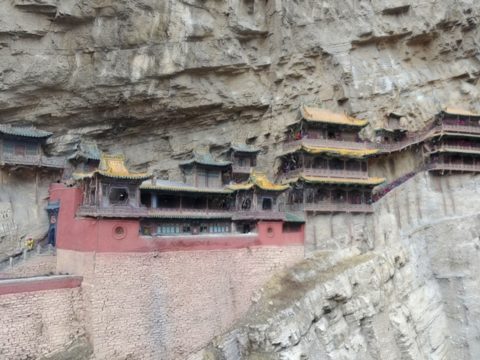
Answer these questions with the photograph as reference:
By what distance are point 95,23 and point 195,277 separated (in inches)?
755

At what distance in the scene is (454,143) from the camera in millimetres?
32844

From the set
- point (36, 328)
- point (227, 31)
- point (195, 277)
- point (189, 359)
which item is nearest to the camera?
point (36, 328)

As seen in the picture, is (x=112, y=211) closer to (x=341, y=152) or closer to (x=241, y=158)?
(x=241, y=158)

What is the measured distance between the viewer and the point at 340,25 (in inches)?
1268

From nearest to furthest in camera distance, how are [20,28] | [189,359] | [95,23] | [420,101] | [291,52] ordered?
1. [189,359]
2. [20,28]
3. [95,23]
4. [291,52]
5. [420,101]

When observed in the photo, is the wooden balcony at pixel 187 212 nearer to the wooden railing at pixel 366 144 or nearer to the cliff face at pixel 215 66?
the wooden railing at pixel 366 144

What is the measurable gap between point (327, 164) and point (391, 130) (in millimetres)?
8567

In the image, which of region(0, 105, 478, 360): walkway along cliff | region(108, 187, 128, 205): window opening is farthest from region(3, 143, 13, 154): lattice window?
region(108, 187, 128, 205): window opening

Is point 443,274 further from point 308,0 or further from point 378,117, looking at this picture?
point 308,0

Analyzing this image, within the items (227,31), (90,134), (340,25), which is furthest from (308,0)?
(90,134)

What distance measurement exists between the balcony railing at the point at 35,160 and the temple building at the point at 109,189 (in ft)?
22.2

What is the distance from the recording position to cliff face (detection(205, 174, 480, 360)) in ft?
66.8

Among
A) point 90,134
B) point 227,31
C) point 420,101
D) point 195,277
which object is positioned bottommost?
point 195,277

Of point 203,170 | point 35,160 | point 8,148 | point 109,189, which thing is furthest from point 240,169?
point 8,148
